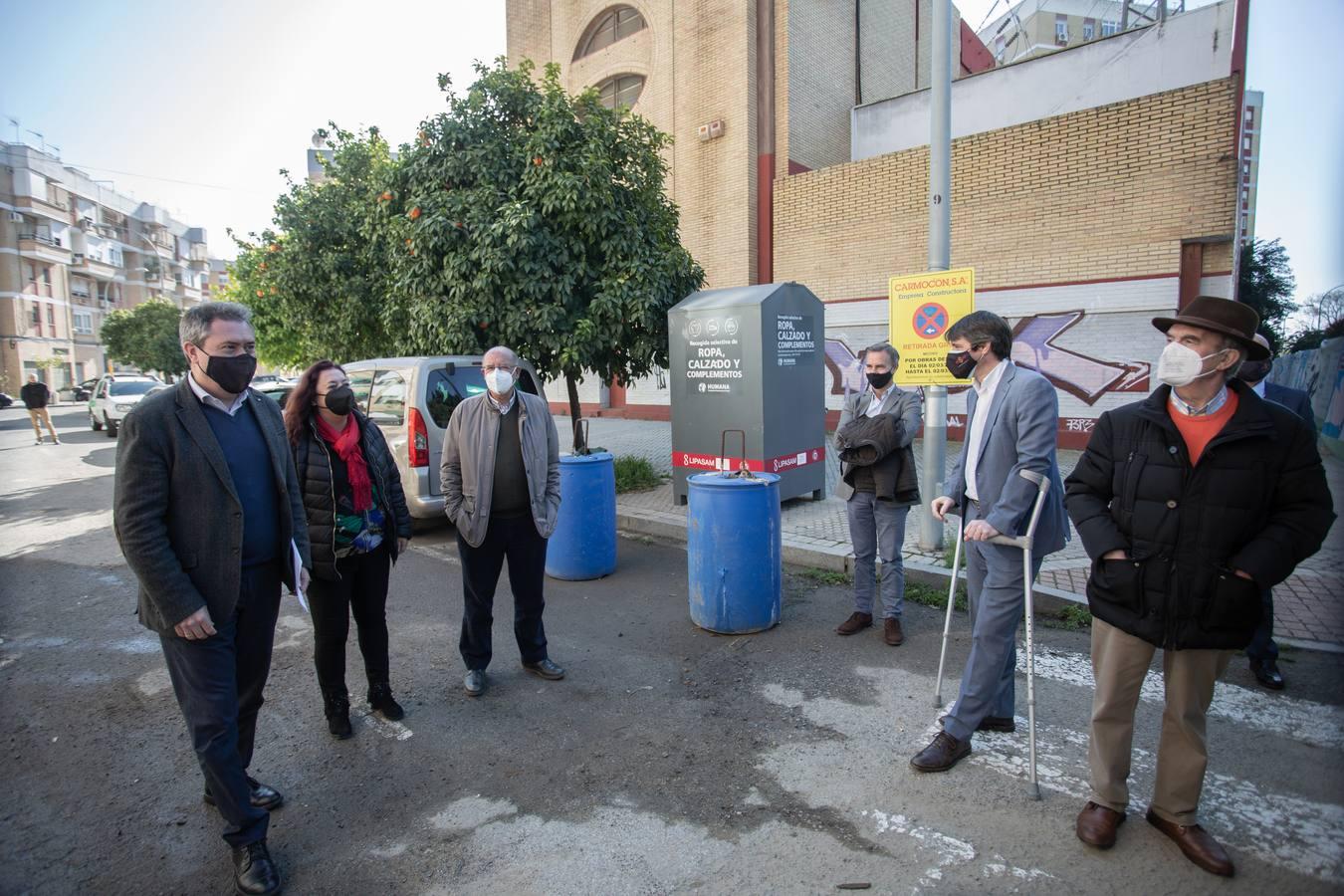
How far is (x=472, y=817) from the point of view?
10.2ft

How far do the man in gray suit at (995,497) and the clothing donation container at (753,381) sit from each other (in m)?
4.58

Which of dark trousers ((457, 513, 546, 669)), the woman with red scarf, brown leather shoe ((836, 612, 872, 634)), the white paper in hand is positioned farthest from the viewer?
brown leather shoe ((836, 612, 872, 634))

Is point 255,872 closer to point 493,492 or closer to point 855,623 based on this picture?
point 493,492

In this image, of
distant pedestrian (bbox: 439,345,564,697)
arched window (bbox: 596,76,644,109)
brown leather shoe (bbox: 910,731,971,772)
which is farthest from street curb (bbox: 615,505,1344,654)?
arched window (bbox: 596,76,644,109)

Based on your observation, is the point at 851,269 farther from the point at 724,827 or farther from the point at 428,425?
the point at 724,827

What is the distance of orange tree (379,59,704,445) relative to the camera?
8.80 meters

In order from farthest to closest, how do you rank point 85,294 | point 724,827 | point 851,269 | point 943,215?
point 85,294 → point 851,269 → point 943,215 → point 724,827

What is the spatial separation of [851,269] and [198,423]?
47.5 feet

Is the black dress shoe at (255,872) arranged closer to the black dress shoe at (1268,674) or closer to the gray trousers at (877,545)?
the gray trousers at (877,545)

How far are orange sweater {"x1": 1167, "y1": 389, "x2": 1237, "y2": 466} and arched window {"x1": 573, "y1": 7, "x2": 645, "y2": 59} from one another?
2049 cm

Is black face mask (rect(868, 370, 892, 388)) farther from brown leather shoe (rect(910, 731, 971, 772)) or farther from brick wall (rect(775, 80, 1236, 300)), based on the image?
brick wall (rect(775, 80, 1236, 300))

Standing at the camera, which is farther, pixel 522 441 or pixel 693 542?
pixel 693 542

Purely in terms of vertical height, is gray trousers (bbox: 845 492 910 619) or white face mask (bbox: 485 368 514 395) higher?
white face mask (bbox: 485 368 514 395)

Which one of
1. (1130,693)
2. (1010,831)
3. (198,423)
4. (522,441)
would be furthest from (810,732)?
(198,423)
